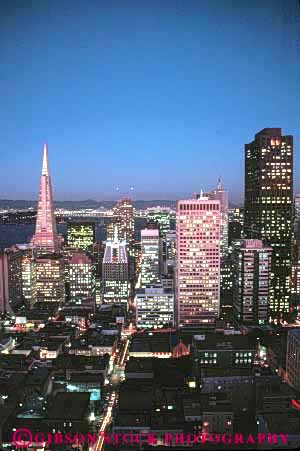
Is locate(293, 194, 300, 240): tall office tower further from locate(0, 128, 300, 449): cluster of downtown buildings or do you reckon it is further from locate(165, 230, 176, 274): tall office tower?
locate(165, 230, 176, 274): tall office tower

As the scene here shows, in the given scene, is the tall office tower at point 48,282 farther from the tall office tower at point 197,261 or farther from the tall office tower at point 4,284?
the tall office tower at point 197,261

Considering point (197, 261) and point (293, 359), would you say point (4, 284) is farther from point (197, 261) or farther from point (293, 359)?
point (293, 359)

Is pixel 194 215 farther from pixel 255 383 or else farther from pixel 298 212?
pixel 255 383

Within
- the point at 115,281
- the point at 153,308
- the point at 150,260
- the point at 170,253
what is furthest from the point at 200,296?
the point at 170,253

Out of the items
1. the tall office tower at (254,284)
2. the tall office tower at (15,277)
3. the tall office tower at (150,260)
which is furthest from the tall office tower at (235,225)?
the tall office tower at (15,277)

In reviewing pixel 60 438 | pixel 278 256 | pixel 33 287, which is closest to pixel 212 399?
pixel 60 438

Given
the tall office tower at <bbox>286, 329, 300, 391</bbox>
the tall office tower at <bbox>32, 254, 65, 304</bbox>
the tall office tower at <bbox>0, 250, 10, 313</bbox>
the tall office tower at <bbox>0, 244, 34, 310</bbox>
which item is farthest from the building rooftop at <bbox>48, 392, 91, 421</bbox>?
the tall office tower at <bbox>32, 254, 65, 304</bbox>
